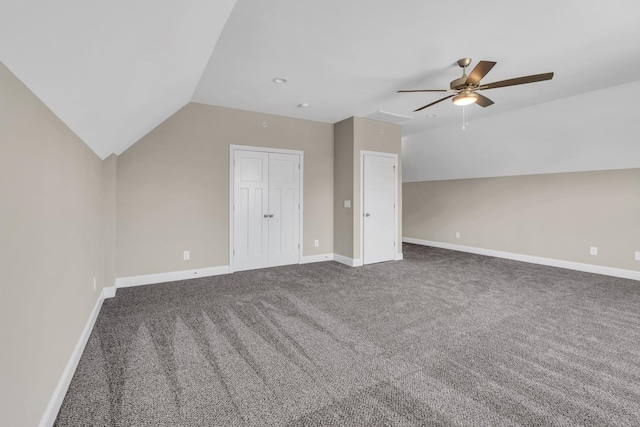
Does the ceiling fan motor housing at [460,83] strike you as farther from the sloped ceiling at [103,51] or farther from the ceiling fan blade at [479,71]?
the sloped ceiling at [103,51]

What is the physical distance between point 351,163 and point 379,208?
1.00 meters

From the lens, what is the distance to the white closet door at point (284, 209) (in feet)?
16.5

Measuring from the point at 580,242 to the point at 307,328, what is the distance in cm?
492

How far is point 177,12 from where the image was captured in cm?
158

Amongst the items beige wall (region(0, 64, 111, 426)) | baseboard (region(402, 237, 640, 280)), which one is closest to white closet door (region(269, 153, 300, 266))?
beige wall (region(0, 64, 111, 426))

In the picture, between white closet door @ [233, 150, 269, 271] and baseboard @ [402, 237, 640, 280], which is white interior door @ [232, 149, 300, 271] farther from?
baseboard @ [402, 237, 640, 280]

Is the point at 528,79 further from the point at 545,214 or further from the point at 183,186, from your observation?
the point at 183,186

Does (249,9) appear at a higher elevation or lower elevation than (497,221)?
higher

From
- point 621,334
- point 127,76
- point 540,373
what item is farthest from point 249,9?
point 621,334

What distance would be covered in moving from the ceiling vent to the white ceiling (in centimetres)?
60

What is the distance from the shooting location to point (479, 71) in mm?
2756

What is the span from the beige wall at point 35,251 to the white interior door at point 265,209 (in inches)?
97.8

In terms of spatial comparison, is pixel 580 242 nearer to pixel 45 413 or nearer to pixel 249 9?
pixel 249 9

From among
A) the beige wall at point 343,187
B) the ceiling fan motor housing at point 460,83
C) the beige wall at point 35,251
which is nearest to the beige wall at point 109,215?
the beige wall at point 35,251
